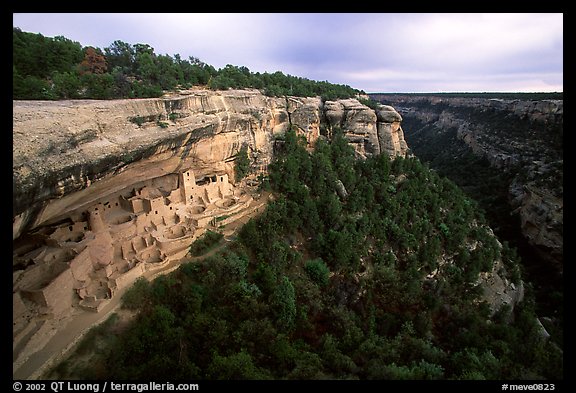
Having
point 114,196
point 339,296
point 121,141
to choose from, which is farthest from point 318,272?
point 121,141

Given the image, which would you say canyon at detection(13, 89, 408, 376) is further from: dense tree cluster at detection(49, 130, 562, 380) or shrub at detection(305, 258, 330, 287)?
shrub at detection(305, 258, 330, 287)

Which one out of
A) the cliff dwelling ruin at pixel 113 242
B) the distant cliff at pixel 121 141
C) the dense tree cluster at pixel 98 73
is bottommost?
the cliff dwelling ruin at pixel 113 242

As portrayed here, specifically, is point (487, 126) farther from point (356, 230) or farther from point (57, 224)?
point (57, 224)

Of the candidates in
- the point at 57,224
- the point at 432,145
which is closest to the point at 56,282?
the point at 57,224

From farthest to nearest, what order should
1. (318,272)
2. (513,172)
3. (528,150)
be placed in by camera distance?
(528,150), (513,172), (318,272)


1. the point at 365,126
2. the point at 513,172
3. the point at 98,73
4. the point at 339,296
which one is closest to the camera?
the point at 98,73

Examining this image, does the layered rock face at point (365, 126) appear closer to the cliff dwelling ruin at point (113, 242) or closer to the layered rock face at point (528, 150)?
the cliff dwelling ruin at point (113, 242)

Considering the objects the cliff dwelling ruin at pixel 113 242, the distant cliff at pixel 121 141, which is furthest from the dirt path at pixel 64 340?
the distant cliff at pixel 121 141

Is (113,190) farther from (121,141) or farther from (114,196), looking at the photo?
(121,141)
